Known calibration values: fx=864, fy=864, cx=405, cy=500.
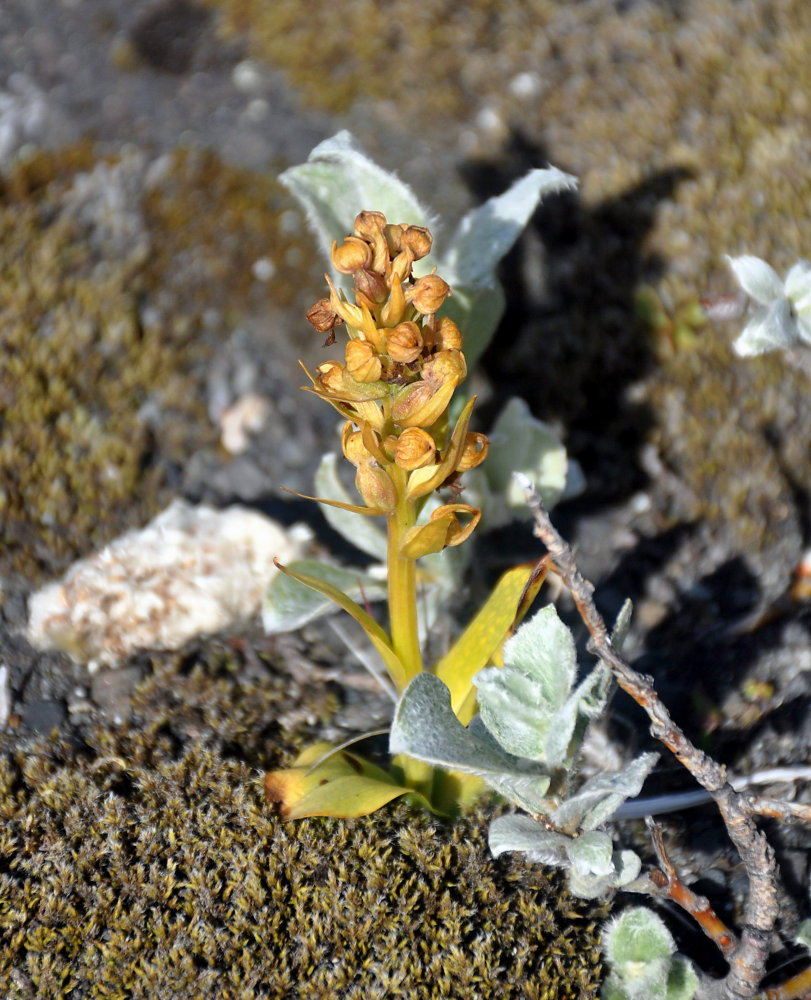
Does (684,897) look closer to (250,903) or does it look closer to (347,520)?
(250,903)

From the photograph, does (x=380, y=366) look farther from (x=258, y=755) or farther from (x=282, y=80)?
(x=282, y=80)

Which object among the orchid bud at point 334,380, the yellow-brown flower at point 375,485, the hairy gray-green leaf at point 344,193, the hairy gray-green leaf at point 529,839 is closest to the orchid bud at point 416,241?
the orchid bud at point 334,380

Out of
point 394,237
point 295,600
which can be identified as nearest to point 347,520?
point 295,600

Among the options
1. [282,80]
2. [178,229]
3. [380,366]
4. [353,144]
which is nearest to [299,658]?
[380,366]

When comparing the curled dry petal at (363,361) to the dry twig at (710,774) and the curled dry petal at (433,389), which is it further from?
the dry twig at (710,774)

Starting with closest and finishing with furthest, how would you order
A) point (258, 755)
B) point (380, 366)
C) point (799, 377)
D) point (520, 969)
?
1. point (380, 366)
2. point (520, 969)
3. point (258, 755)
4. point (799, 377)

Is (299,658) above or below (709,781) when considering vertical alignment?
below
